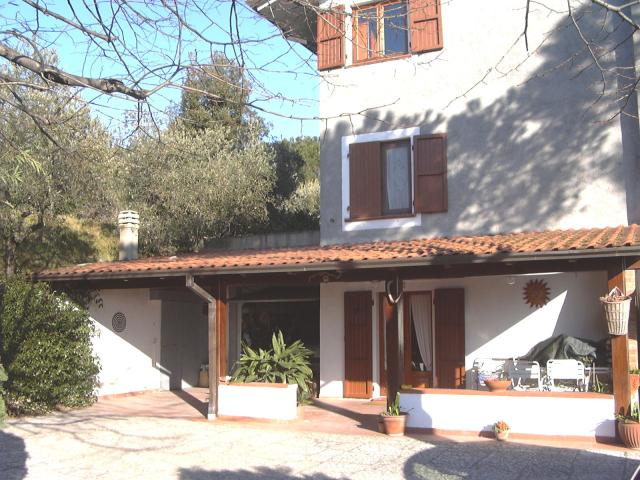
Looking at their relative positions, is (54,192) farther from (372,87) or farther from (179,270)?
(372,87)

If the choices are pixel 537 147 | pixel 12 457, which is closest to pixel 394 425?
pixel 12 457

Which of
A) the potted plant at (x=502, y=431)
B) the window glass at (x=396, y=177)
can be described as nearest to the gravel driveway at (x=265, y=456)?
the potted plant at (x=502, y=431)

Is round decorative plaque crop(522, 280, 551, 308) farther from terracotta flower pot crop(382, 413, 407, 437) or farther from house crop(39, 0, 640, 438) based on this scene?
terracotta flower pot crop(382, 413, 407, 437)

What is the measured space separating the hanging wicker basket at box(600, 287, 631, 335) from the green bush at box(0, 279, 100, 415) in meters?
8.82

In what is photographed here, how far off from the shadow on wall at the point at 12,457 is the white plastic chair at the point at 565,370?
7.17m

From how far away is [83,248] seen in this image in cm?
1783

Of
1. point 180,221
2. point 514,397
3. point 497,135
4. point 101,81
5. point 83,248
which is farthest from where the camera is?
point 180,221

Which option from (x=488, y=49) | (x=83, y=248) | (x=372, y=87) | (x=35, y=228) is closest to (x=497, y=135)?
(x=488, y=49)

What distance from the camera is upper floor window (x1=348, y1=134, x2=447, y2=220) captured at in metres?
12.5

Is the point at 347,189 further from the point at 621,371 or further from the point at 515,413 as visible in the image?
the point at 621,371

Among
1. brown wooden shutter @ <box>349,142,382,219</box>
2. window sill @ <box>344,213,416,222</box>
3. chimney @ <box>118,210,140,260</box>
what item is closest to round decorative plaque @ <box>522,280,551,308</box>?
window sill @ <box>344,213,416,222</box>

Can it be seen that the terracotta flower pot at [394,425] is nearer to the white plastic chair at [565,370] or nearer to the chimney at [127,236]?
the white plastic chair at [565,370]

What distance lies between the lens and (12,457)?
26.6 ft

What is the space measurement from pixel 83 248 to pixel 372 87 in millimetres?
9196
